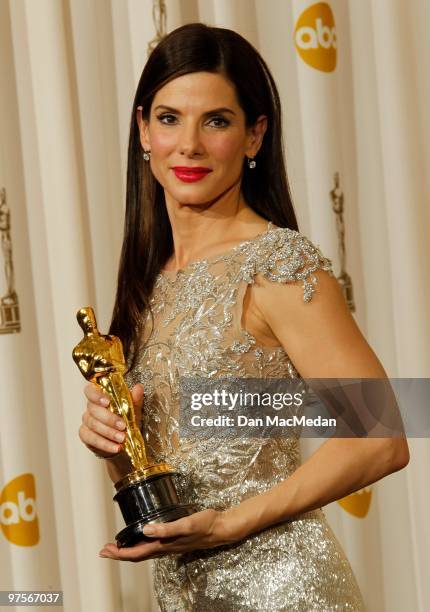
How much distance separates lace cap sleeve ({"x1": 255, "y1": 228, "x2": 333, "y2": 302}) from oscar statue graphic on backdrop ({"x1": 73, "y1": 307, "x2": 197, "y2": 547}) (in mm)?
221

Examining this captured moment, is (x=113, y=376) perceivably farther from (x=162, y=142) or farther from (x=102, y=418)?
(x=162, y=142)

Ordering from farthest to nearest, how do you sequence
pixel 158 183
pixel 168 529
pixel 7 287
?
pixel 7 287 < pixel 158 183 < pixel 168 529

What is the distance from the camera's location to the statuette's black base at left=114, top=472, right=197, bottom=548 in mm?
1185

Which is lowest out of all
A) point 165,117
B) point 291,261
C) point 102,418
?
point 102,418

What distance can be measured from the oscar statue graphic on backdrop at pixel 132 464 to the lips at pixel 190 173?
0.22m

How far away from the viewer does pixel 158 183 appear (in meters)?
1.54

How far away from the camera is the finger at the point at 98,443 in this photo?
Answer: 4.19 feet

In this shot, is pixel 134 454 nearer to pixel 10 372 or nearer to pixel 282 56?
pixel 10 372

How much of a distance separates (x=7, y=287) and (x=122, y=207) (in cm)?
29

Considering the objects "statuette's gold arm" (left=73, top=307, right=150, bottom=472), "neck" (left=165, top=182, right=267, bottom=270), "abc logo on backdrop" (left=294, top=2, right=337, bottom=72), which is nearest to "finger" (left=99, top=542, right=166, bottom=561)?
"statuette's gold arm" (left=73, top=307, right=150, bottom=472)

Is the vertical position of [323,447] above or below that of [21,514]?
above

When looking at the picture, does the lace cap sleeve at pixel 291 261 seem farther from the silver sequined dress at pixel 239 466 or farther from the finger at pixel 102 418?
the finger at pixel 102 418

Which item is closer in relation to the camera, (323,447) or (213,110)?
(323,447)

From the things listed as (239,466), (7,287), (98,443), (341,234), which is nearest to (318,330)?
(239,466)
